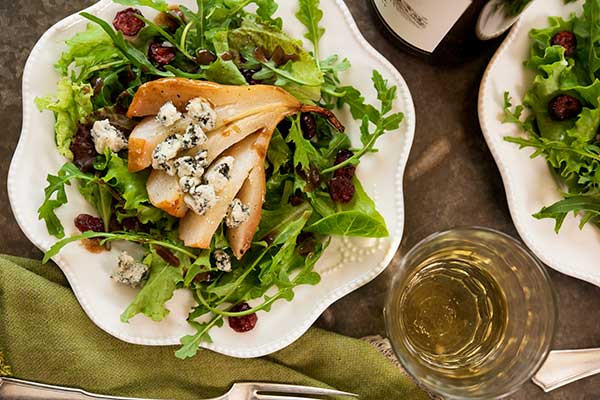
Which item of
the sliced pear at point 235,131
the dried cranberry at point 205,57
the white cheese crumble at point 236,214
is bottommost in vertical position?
the white cheese crumble at point 236,214

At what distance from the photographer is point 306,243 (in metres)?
1.50

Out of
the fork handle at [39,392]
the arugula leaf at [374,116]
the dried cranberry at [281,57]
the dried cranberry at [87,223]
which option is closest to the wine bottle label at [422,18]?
the arugula leaf at [374,116]

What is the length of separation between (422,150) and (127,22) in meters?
0.72

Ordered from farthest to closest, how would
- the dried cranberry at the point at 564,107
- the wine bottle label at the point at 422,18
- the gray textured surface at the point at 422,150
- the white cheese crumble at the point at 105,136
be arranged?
the gray textured surface at the point at 422,150 → the dried cranberry at the point at 564,107 → the white cheese crumble at the point at 105,136 → the wine bottle label at the point at 422,18

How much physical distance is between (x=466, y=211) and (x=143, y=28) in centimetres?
83

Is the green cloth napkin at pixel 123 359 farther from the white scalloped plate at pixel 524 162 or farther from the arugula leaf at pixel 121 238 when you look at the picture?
the white scalloped plate at pixel 524 162

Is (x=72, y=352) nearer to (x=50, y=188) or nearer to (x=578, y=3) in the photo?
(x=50, y=188)

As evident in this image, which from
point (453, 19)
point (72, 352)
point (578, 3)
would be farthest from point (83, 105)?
point (578, 3)

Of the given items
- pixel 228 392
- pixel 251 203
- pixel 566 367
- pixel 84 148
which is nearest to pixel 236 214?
pixel 251 203

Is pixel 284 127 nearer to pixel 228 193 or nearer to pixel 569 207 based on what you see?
pixel 228 193

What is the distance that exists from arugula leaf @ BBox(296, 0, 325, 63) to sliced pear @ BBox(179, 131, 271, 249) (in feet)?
0.76

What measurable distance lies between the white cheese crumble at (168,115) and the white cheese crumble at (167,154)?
31 millimetres

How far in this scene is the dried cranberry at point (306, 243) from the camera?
1.49 metres

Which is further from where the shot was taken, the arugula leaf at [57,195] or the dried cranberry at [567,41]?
the dried cranberry at [567,41]
